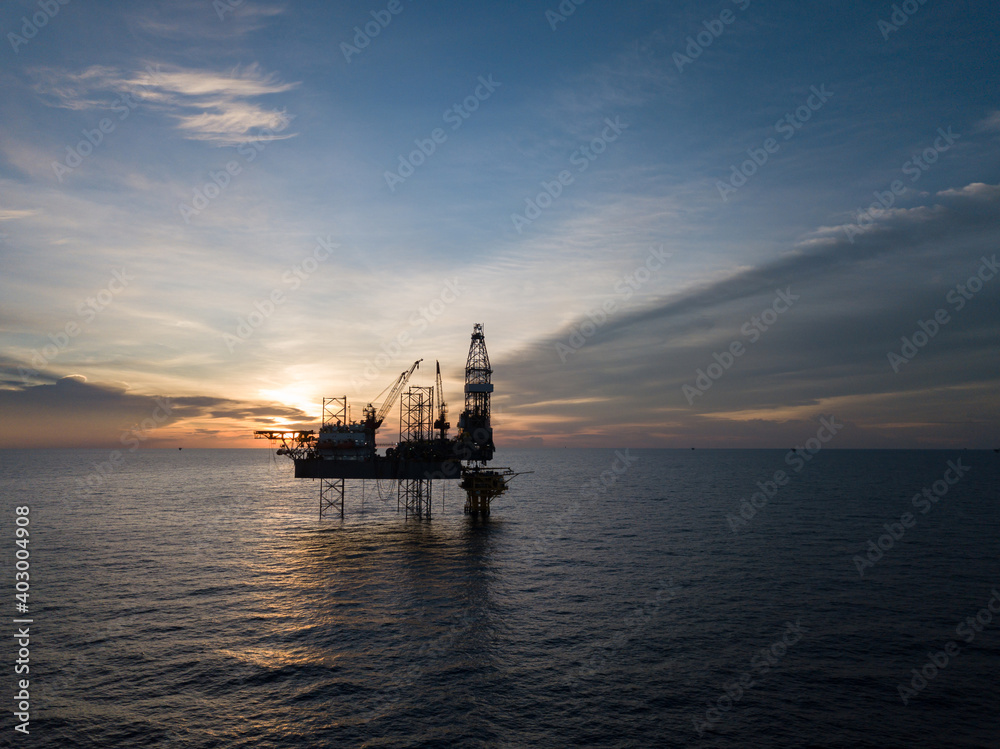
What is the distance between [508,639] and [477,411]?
59.8m

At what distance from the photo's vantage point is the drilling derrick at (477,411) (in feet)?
311

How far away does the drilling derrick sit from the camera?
94.9 metres

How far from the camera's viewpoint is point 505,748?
26781mm

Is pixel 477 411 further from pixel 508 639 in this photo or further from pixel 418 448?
pixel 508 639

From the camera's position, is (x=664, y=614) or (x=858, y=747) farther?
(x=664, y=614)

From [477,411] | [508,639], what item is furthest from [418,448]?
[508,639]

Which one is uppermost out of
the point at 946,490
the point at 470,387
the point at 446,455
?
the point at 470,387

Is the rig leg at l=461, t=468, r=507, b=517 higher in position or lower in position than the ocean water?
higher

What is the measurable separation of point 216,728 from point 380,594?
23.3 metres

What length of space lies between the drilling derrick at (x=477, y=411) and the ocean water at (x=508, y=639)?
1640cm

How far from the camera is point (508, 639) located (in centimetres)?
4062

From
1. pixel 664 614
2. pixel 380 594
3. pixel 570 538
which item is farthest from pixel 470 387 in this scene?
pixel 664 614

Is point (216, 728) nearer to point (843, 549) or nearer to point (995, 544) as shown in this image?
point (843, 549)

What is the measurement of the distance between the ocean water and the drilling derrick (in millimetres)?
16402
